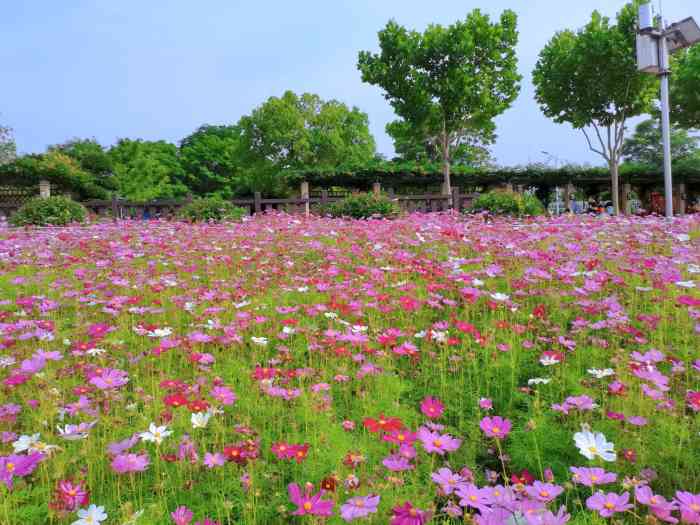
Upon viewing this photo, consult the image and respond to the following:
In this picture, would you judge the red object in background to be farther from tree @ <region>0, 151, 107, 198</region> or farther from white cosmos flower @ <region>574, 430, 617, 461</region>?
tree @ <region>0, 151, 107, 198</region>

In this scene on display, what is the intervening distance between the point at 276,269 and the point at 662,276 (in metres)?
2.94

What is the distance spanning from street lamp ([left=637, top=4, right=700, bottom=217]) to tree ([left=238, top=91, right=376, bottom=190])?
2638 cm

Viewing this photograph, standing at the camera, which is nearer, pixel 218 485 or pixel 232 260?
pixel 218 485

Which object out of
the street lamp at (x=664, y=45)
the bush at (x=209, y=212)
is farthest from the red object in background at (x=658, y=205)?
the bush at (x=209, y=212)

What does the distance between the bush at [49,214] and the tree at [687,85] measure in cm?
2267

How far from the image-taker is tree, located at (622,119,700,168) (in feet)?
144

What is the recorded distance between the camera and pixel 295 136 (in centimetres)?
3603

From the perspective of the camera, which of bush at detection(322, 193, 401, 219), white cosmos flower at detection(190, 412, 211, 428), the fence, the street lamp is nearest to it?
white cosmos flower at detection(190, 412, 211, 428)

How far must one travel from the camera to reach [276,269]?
4457 mm

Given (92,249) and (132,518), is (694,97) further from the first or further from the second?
(132,518)

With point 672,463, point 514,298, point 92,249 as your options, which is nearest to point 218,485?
point 672,463

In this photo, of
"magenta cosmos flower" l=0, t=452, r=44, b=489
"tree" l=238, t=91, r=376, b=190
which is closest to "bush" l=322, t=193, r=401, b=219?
"magenta cosmos flower" l=0, t=452, r=44, b=489

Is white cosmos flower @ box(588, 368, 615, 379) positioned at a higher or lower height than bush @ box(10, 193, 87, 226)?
lower

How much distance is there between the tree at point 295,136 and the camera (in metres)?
35.9
